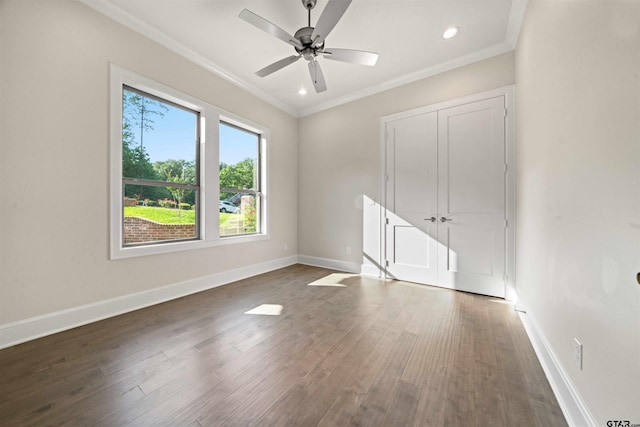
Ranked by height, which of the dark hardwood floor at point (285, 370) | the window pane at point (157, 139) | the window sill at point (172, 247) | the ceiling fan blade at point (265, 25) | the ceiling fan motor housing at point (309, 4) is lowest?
the dark hardwood floor at point (285, 370)

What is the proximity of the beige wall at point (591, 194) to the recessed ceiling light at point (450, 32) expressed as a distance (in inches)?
31.8

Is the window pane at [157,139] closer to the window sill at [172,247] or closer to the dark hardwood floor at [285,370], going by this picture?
the window sill at [172,247]

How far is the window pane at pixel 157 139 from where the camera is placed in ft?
8.67

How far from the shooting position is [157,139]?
2881 millimetres

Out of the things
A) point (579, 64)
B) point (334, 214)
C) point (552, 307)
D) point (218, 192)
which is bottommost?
point (552, 307)

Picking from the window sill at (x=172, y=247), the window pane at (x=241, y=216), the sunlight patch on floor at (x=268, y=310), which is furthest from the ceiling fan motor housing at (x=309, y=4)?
the sunlight patch on floor at (x=268, y=310)

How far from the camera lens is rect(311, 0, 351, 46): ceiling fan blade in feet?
5.83

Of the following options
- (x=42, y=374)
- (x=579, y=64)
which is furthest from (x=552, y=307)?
(x=42, y=374)

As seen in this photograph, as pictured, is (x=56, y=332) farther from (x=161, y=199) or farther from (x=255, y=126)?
(x=255, y=126)

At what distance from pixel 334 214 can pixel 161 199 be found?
8.84 ft

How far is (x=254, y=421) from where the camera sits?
3.91ft

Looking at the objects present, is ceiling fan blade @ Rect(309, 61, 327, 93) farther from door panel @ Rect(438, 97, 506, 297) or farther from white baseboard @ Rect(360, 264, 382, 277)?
white baseboard @ Rect(360, 264, 382, 277)

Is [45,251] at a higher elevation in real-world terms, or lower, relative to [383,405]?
higher

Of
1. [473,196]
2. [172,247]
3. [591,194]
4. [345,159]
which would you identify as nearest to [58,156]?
[172,247]
